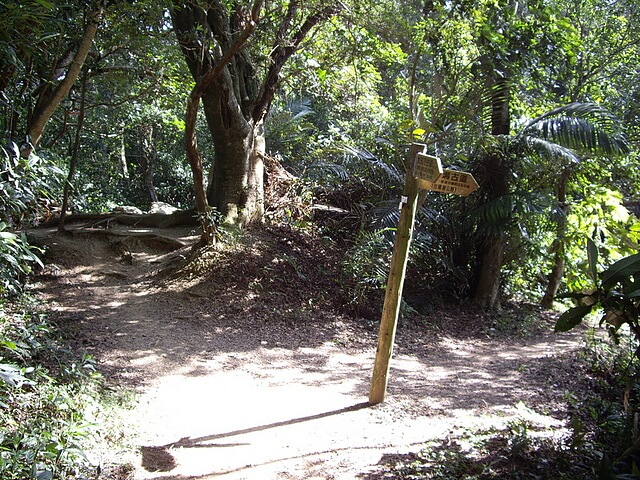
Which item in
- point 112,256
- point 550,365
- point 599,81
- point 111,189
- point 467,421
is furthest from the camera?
point 111,189

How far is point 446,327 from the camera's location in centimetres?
→ 919

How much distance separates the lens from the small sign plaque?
4695mm

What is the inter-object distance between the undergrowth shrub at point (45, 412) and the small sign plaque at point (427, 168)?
3.14m

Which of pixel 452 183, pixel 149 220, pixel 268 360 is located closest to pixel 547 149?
pixel 452 183

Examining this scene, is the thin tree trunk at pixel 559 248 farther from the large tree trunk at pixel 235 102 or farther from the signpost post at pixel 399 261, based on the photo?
the signpost post at pixel 399 261

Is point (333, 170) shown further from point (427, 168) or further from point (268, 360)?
point (427, 168)

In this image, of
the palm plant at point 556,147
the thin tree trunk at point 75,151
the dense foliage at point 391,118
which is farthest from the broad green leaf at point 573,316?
the thin tree trunk at point 75,151

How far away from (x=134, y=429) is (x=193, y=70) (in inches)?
238

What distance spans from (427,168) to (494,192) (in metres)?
5.70

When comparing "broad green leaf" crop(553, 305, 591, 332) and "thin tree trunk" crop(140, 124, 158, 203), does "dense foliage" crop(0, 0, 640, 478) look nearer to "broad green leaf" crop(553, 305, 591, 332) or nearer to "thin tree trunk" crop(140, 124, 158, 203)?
"thin tree trunk" crop(140, 124, 158, 203)

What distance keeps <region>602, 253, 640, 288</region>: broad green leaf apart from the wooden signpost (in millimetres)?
1503

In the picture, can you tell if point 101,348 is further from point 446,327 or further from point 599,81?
point 599,81

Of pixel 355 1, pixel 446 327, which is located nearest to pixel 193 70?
pixel 355 1

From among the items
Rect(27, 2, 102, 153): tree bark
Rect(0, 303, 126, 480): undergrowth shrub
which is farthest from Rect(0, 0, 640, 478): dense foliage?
Rect(0, 303, 126, 480): undergrowth shrub
